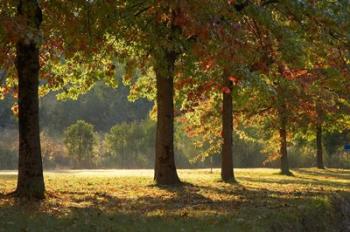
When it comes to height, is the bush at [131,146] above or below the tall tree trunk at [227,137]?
above

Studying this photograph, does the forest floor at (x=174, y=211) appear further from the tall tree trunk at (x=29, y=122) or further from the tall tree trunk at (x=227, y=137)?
the tall tree trunk at (x=227, y=137)

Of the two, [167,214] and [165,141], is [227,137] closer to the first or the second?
[165,141]

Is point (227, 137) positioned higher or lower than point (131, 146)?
lower

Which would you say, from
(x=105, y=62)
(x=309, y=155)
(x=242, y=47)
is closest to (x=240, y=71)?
(x=242, y=47)

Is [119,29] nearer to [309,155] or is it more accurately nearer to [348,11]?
[348,11]

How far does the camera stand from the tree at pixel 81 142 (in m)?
68.1

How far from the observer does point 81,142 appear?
68812 mm

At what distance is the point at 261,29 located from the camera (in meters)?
20.1

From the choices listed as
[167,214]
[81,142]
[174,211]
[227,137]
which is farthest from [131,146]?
[167,214]

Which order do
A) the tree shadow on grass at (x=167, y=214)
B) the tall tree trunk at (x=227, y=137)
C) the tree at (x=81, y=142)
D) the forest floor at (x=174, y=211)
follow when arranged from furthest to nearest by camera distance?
the tree at (x=81, y=142)
the tall tree trunk at (x=227, y=137)
the forest floor at (x=174, y=211)
the tree shadow on grass at (x=167, y=214)

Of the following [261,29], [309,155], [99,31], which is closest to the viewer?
[99,31]

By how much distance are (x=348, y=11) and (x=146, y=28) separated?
18.9 feet

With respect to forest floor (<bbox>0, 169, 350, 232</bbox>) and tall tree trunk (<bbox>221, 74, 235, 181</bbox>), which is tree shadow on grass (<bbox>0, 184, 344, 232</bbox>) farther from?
tall tree trunk (<bbox>221, 74, 235, 181</bbox>)

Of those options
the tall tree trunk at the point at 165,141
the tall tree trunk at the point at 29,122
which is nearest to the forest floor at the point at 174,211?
the tall tree trunk at the point at 29,122
